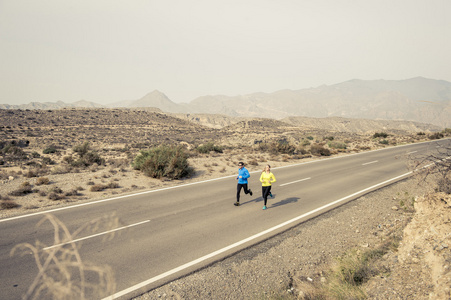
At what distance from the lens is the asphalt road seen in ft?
17.3

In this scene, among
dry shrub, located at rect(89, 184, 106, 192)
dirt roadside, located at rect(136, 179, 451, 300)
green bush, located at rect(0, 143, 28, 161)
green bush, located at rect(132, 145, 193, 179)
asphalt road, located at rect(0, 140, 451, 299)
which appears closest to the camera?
dirt roadside, located at rect(136, 179, 451, 300)

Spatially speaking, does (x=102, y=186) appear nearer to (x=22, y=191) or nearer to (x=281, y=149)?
(x=22, y=191)

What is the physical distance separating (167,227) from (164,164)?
6.93 meters

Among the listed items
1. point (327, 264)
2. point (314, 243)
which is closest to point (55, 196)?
point (314, 243)

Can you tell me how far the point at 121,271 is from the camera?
5.26 meters

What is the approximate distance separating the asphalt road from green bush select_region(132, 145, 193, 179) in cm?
175

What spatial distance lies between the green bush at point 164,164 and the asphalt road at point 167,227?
5.74 feet

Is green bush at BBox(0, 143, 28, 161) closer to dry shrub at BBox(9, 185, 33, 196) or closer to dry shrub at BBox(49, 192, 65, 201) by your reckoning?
dry shrub at BBox(9, 185, 33, 196)

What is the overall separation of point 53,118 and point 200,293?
225 ft

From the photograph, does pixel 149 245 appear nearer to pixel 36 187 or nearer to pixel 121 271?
pixel 121 271

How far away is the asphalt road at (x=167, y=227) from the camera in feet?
17.3

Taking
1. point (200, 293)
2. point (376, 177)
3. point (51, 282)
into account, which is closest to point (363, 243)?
point (200, 293)

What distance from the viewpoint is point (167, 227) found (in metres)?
7.46

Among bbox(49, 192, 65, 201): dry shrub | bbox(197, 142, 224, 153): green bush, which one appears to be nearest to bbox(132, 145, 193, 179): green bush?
bbox(49, 192, 65, 201): dry shrub
